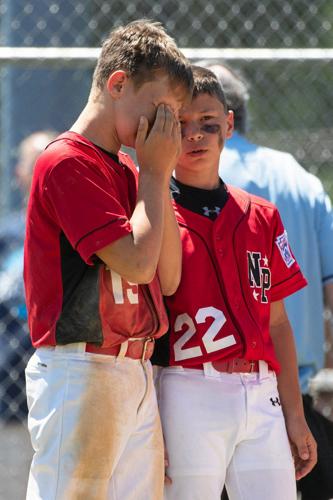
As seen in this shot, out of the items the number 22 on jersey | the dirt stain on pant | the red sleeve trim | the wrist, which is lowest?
the dirt stain on pant

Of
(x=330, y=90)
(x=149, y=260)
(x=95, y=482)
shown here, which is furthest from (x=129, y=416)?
(x=330, y=90)

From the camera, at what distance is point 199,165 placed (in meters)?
2.81

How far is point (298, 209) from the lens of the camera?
372 cm

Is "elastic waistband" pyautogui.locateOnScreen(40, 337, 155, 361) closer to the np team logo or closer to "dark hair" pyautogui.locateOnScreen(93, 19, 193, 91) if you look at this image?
the np team logo

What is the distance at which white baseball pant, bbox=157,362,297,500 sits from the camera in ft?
8.39

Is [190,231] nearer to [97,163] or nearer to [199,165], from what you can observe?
[199,165]

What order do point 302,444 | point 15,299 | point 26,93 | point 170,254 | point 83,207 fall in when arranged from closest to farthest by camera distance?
point 83,207 → point 170,254 → point 302,444 → point 15,299 → point 26,93

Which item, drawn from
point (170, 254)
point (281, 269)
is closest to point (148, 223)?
point (170, 254)

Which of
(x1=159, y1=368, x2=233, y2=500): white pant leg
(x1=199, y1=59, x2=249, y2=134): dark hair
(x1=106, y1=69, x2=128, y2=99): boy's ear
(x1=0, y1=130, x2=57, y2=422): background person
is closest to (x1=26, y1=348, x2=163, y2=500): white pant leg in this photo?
(x1=159, y1=368, x2=233, y2=500): white pant leg

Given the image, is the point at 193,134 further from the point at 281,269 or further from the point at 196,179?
the point at 281,269

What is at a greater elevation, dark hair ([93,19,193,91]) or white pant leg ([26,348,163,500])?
dark hair ([93,19,193,91])

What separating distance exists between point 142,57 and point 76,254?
1.72ft

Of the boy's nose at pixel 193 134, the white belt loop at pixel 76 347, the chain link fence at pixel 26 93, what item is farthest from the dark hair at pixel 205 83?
the chain link fence at pixel 26 93

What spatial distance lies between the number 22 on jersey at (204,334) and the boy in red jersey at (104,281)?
0.19 m
